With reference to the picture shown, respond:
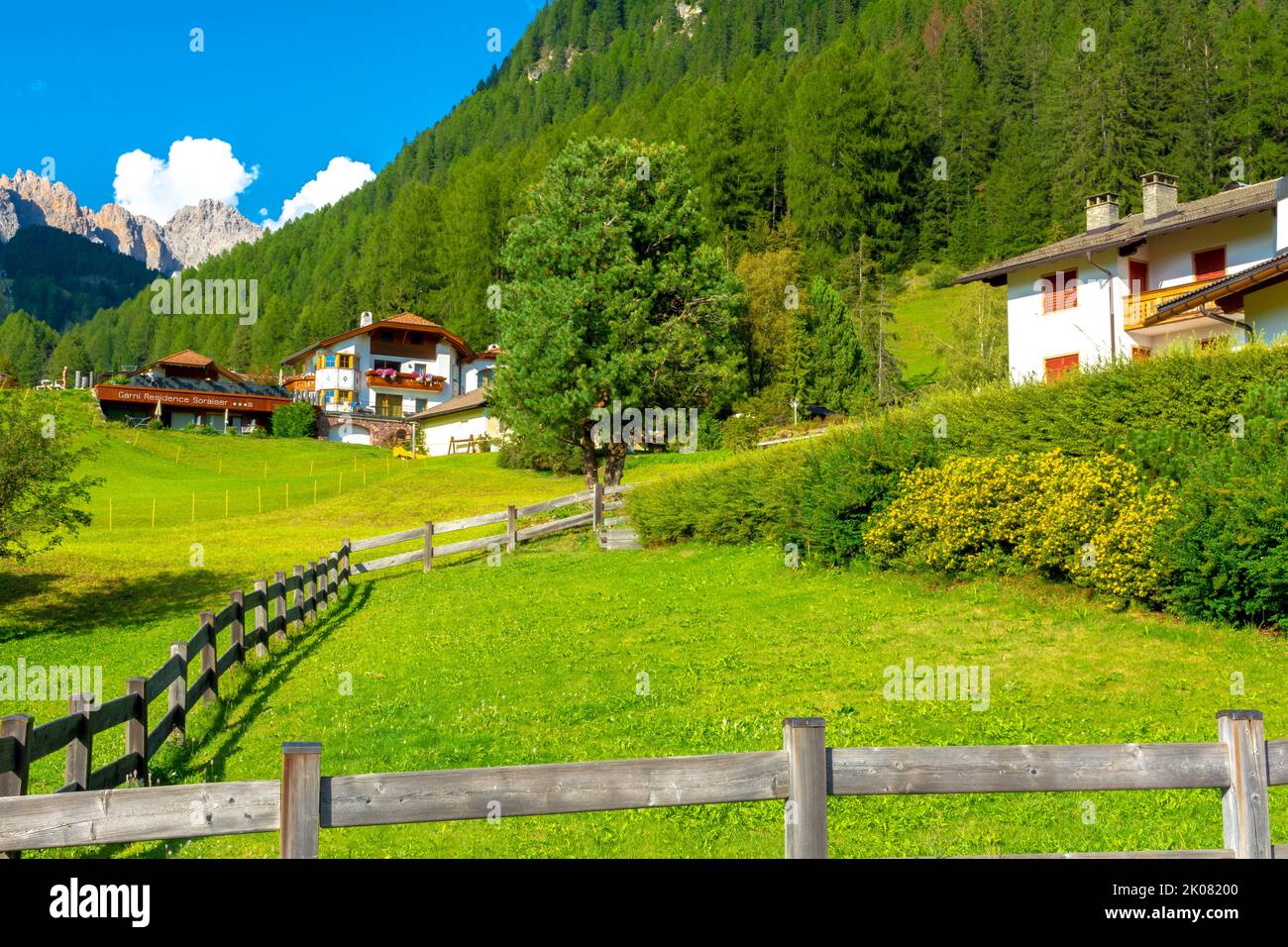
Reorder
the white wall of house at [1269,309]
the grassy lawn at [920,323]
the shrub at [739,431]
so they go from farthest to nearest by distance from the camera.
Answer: the grassy lawn at [920,323]
the shrub at [739,431]
the white wall of house at [1269,309]

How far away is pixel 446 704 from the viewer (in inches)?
496

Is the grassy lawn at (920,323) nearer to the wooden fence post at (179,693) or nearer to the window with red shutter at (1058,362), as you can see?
the window with red shutter at (1058,362)

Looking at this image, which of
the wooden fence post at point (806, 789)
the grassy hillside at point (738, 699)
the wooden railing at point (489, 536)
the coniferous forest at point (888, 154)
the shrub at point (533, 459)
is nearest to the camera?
the wooden fence post at point (806, 789)

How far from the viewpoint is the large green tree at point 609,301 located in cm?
3306

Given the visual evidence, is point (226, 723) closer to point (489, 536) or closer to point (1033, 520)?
point (1033, 520)

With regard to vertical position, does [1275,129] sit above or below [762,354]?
above

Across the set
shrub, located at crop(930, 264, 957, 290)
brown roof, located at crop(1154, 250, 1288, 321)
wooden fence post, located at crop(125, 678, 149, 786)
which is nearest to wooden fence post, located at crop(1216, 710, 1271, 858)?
wooden fence post, located at crop(125, 678, 149, 786)

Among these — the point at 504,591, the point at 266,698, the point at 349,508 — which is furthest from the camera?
the point at 349,508

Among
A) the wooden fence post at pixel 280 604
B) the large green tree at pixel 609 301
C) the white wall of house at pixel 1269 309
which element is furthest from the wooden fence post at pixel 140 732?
the white wall of house at pixel 1269 309

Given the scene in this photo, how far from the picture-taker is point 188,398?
78000 mm

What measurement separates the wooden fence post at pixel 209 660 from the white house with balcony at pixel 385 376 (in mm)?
66941

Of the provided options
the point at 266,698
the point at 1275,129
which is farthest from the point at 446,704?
the point at 1275,129
